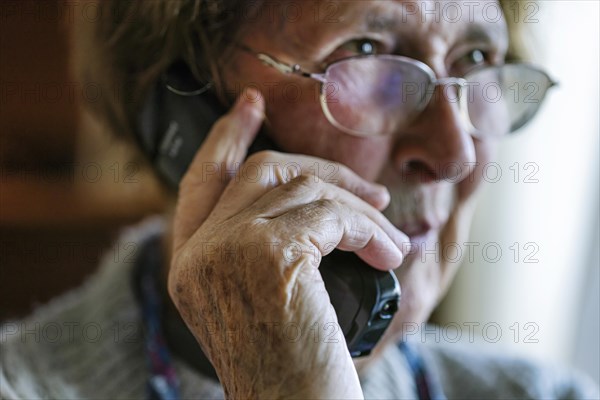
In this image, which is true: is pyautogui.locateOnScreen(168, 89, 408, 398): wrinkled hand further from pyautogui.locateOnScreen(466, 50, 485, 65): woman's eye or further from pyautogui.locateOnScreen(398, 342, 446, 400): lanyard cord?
pyautogui.locateOnScreen(398, 342, 446, 400): lanyard cord

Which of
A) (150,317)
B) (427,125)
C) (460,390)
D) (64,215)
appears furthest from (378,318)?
(64,215)

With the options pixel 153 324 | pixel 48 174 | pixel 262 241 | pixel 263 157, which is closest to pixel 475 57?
pixel 263 157

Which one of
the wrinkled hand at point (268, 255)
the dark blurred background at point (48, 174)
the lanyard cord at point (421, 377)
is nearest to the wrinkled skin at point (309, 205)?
the wrinkled hand at point (268, 255)

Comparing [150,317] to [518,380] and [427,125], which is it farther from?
[518,380]

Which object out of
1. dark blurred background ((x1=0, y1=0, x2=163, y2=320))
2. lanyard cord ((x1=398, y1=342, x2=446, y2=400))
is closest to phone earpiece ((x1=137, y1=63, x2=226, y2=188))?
dark blurred background ((x1=0, y1=0, x2=163, y2=320))

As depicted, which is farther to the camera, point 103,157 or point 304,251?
point 103,157

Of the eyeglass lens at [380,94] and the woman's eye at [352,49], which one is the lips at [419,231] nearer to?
the eyeglass lens at [380,94]

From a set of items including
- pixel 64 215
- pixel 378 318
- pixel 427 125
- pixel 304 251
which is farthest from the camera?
pixel 64 215

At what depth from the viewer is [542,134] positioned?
74.8 inches

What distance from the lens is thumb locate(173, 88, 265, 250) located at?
1028 millimetres

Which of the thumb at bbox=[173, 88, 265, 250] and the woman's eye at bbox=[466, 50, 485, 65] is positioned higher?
the woman's eye at bbox=[466, 50, 485, 65]

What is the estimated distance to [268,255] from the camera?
81cm

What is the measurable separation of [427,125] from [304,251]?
401mm

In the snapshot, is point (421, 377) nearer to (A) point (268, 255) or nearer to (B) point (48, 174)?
(A) point (268, 255)
